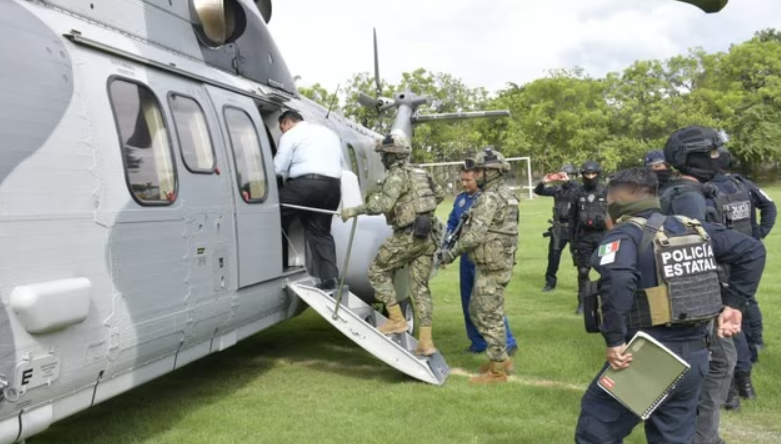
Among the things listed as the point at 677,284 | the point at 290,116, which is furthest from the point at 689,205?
the point at 290,116

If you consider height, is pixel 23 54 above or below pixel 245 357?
above

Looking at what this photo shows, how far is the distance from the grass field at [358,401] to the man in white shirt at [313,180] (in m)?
1.08

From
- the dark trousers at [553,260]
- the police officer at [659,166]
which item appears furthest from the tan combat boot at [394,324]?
the dark trousers at [553,260]

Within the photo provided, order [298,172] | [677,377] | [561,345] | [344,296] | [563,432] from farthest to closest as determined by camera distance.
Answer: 1. [561,345]
2. [344,296]
3. [298,172]
4. [563,432]
5. [677,377]

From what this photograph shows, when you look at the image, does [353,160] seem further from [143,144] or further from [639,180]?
[639,180]

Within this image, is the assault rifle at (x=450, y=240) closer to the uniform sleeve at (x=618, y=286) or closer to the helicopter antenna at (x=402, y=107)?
the uniform sleeve at (x=618, y=286)

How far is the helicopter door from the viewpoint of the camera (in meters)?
5.16

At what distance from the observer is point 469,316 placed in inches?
288

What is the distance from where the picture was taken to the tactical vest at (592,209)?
8.55 m

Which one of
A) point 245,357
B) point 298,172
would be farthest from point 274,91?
point 245,357

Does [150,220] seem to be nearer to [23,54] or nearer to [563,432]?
[23,54]

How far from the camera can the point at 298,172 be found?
606 cm

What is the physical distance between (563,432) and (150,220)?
3.01 metres

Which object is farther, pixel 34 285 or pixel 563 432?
pixel 563 432
